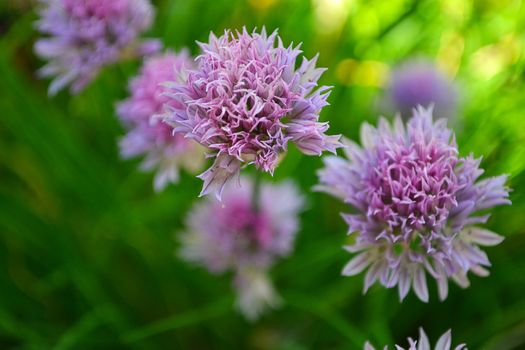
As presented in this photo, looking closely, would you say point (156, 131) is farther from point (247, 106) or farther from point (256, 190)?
point (247, 106)

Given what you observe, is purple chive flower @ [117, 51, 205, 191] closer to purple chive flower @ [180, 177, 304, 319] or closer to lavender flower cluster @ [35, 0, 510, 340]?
lavender flower cluster @ [35, 0, 510, 340]

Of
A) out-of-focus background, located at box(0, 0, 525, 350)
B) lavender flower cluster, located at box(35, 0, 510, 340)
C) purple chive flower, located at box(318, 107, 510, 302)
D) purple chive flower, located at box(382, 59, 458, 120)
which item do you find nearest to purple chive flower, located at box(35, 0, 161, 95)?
lavender flower cluster, located at box(35, 0, 510, 340)

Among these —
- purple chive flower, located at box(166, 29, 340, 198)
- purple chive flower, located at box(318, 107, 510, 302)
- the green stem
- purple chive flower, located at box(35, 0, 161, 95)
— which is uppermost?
purple chive flower, located at box(35, 0, 161, 95)

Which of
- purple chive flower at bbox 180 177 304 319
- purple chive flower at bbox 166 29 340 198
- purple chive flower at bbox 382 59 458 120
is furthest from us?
purple chive flower at bbox 382 59 458 120

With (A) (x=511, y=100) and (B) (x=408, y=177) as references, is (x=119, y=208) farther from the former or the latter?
(A) (x=511, y=100)

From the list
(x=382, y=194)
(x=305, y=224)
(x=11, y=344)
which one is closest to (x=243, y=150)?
(x=382, y=194)

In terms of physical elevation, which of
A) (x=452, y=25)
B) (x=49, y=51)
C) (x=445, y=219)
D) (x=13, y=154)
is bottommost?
(x=445, y=219)

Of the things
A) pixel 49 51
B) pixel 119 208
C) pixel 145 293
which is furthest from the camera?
pixel 145 293

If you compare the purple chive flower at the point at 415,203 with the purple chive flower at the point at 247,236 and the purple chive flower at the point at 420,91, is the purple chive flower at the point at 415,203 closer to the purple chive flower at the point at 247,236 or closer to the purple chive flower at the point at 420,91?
the purple chive flower at the point at 247,236
